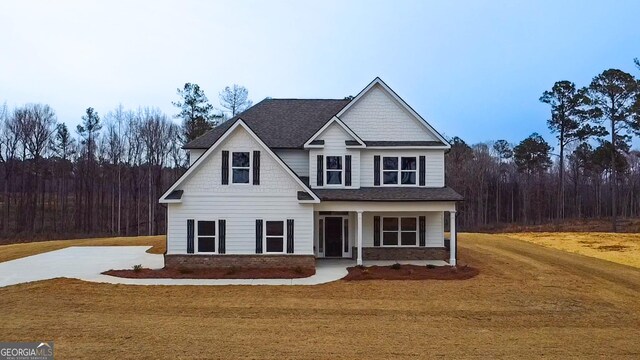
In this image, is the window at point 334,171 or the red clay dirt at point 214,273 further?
the window at point 334,171

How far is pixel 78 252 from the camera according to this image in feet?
82.0

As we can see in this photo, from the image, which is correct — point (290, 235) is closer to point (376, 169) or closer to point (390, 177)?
point (376, 169)

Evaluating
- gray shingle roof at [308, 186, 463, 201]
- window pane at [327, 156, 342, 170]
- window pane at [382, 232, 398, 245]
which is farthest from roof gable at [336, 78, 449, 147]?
window pane at [382, 232, 398, 245]

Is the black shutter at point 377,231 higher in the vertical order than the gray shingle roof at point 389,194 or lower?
lower

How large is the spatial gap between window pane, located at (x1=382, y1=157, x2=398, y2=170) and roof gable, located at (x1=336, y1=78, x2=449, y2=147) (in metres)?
1.06

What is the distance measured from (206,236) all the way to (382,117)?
10.6m

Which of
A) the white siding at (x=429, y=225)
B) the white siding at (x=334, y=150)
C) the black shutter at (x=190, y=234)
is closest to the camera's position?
the black shutter at (x=190, y=234)

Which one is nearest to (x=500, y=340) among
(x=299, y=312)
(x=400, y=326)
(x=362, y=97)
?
(x=400, y=326)

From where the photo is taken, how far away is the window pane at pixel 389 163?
21578 millimetres

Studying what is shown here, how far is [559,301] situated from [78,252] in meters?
24.8

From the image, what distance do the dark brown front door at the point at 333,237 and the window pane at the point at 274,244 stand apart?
12.4 ft

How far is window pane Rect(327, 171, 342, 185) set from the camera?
68.8 feet

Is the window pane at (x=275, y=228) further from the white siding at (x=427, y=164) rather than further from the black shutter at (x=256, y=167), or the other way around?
the white siding at (x=427, y=164)

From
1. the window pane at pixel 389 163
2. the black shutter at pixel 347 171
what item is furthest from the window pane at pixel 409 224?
the black shutter at pixel 347 171
